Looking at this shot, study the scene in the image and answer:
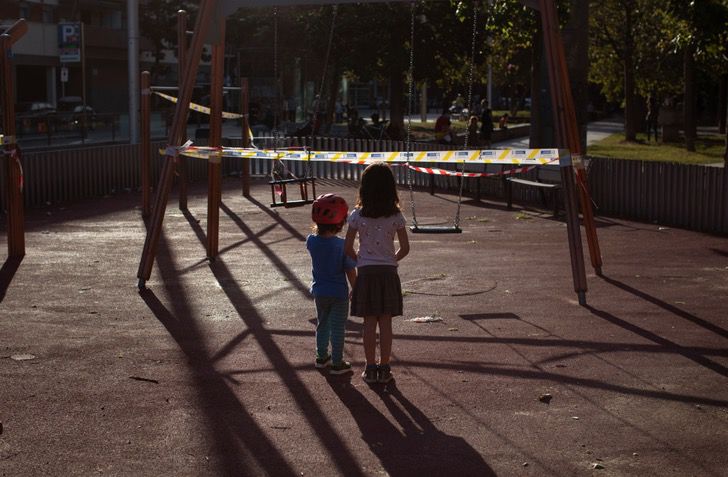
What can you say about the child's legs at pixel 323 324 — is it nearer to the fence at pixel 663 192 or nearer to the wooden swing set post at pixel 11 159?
the wooden swing set post at pixel 11 159

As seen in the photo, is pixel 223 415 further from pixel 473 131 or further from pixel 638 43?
pixel 638 43

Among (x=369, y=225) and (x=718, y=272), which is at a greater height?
(x=369, y=225)

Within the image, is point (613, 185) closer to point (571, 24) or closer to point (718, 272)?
point (571, 24)

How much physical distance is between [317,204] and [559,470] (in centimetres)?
265

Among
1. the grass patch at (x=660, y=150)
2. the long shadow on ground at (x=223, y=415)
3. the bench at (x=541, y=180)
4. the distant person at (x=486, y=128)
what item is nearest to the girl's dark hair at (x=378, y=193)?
the long shadow on ground at (x=223, y=415)

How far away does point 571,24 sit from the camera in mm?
20406

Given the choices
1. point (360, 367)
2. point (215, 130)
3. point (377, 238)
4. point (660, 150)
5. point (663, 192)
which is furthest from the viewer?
point (660, 150)

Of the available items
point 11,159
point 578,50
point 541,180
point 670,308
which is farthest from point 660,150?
point 670,308

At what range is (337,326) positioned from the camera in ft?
24.9

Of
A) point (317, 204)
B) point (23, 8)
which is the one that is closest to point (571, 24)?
point (317, 204)

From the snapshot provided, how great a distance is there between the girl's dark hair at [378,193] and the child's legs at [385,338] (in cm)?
68

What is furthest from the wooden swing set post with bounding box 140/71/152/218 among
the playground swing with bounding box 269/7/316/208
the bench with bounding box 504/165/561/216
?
the bench with bounding box 504/165/561/216

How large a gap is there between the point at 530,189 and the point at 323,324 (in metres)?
13.0

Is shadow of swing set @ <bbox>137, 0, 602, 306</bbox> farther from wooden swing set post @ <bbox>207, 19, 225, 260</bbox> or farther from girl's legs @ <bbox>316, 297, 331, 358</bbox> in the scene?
girl's legs @ <bbox>316, 297, 331, 358</bbox>
